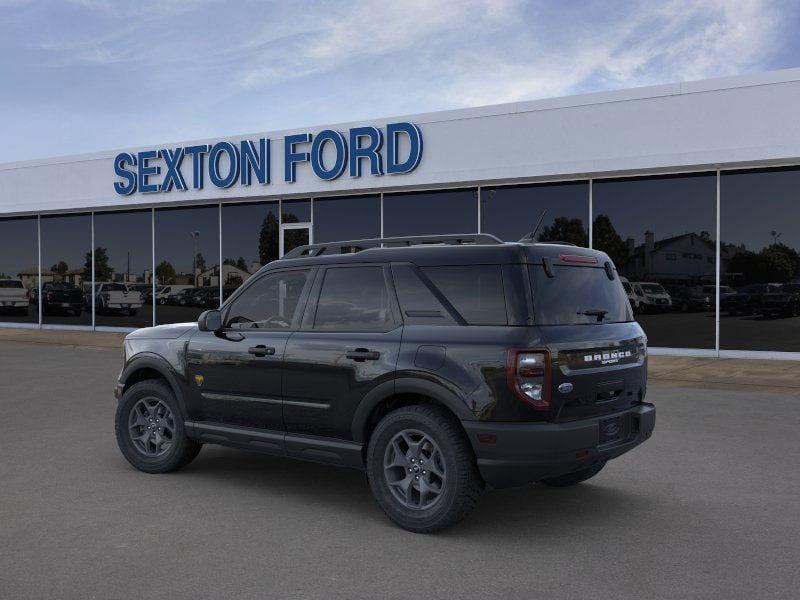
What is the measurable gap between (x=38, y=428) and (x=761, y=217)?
1243cm

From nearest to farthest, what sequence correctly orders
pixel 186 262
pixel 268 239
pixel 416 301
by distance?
pixel 416 301, pixel 268 239, pixel 186 262

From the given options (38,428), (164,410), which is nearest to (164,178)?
(38,428)

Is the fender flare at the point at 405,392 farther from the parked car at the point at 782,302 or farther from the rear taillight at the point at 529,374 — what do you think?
the parked car at the point at 782,302

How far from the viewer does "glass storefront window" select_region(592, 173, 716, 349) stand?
15.4 metres

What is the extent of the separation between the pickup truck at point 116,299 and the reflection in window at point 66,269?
1.52 feet

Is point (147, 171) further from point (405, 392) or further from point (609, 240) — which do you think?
point (405, 392)

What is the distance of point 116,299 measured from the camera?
2350 cm

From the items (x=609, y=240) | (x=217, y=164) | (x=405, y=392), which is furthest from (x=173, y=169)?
(x=405, y=392)

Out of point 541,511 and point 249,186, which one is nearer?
point 541,511

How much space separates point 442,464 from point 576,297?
1335 millimetres

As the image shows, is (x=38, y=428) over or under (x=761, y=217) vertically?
under

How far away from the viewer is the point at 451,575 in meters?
4.29

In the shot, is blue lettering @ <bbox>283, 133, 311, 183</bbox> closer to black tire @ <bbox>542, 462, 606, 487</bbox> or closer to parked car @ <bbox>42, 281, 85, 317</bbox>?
parked car @ <bbox>42, 281, 85, 317</bbox>

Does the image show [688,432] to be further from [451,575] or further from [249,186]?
[249,186]
